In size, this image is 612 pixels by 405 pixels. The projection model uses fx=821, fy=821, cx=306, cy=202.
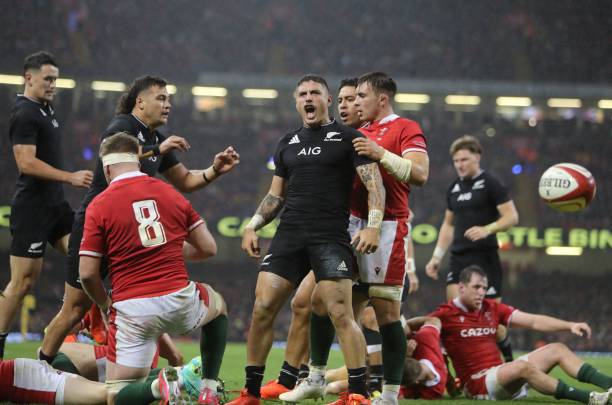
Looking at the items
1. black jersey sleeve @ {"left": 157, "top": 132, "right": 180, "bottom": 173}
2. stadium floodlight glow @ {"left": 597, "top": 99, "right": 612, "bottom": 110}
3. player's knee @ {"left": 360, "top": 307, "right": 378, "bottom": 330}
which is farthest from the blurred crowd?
player's knee @ {"left": 360, "top": 307, "right": 378, "bottom": 330}

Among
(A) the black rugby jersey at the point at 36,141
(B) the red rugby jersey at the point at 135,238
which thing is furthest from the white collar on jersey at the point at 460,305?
(A) the black rugby jersey at the point at 36,141

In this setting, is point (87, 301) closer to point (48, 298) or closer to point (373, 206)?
point (373, 206)

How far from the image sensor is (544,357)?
6160 millimetres

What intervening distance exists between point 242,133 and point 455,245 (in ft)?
48.0

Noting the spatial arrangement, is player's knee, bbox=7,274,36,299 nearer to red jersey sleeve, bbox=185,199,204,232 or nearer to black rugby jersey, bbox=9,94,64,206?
black rugby jersey, bbox=9,94,64,206

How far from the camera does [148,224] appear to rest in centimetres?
415

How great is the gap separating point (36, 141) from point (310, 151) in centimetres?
252

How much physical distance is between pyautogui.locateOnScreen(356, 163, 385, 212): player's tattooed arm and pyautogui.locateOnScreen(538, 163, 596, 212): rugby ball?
2968mm

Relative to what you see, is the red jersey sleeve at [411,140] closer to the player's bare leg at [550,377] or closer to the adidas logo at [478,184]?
the player's bare leg at [550,377]

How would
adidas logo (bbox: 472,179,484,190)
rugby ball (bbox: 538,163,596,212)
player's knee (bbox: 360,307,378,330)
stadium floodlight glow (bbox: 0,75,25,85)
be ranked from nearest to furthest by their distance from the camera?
player's knee (bbox: 360,307,378,330)
rugby ball (bbox: 538,163,596,212)
adidas logo (bbox: 472,179,484,190)
stadium floodlight glow (bbox: 0,75,25,85)

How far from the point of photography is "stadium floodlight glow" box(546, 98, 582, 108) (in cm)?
2291

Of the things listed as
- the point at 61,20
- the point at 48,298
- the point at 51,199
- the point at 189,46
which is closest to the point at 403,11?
the point at 189,46

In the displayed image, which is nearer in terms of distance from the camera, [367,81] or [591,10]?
[367,81]

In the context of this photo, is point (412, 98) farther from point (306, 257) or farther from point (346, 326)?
point (346, 326)
